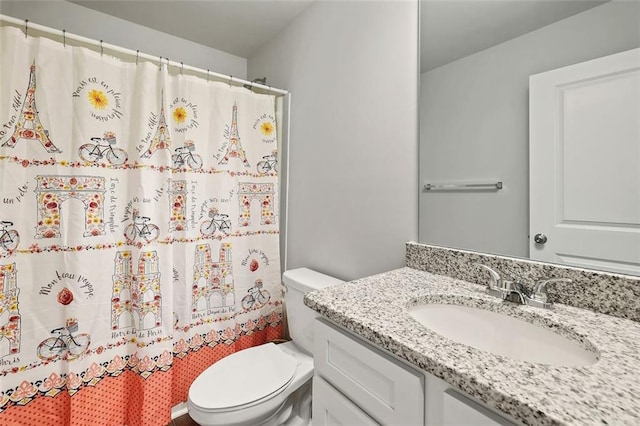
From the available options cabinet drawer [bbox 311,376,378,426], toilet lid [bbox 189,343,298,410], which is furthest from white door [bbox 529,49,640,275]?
Answer: toilet lid [bbox 189,343,298,410]

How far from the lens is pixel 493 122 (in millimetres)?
1052

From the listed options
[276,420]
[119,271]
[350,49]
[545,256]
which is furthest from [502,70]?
[119,271]

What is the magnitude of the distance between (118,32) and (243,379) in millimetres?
2308

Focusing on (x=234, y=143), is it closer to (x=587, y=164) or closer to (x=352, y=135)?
(x=352, y=135)

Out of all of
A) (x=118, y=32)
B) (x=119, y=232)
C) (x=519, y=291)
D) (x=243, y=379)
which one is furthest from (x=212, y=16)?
(x=519, y=291)

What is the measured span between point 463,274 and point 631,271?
0.42m

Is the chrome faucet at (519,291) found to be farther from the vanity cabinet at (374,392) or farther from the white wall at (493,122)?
the vanity cabinet at (374,392)

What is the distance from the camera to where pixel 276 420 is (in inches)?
52.8

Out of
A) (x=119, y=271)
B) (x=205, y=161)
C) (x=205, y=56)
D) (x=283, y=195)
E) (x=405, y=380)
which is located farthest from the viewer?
(x=205, y=56)

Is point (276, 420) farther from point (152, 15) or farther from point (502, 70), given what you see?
point (152, 15)

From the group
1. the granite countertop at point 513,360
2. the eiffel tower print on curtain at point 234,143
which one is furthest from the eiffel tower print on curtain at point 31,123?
the granite countertop at point 513,360

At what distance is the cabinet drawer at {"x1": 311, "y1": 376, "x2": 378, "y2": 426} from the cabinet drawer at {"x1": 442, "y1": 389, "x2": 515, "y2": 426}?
21 centimetres

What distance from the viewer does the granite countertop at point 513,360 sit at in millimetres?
436

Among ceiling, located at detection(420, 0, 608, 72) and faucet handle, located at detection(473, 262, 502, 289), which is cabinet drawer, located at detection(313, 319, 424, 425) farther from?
ceiling, located at detection(420, 0, 608, 72)
